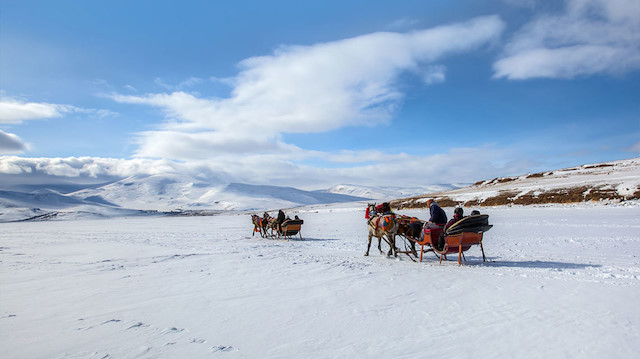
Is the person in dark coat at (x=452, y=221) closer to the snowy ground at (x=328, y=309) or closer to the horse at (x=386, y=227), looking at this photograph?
the snowy ground at (x=328, y=309)

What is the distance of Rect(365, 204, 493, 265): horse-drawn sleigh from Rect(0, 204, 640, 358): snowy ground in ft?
1.59

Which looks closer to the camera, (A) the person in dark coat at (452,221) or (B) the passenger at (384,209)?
(A) the person in dark coat at (452,221)

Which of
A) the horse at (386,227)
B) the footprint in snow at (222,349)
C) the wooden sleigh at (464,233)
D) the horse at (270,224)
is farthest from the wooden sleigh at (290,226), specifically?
the footprint in snow at (222,349)

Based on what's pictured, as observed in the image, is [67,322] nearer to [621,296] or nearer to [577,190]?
[621,296]

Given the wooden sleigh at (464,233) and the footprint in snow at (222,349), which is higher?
the wooden sleigh at (464,233)

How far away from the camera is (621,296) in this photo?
17.5 feet

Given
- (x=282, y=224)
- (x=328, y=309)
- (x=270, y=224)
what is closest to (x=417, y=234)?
(x=328, y=309)

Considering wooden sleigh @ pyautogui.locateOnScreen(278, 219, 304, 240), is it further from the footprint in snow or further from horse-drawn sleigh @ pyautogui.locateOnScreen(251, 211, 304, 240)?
the footprint in snow

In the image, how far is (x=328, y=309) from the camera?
514 centimetres

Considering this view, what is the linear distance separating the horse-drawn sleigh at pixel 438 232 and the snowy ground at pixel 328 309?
19.1 inches

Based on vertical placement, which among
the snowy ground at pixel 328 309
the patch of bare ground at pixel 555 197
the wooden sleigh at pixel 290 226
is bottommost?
the snowy ground at pixel 328 309

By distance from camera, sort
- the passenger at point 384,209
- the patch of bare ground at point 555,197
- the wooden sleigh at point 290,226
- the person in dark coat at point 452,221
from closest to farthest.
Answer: the person in dark coat at point 452,221, the passenger at point 384,209, the wooden sleigh at point 290,226, the patch of bare ground at point 555,197

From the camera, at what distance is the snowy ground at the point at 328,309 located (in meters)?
3.81

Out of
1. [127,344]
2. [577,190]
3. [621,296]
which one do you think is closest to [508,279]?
[621,296]
